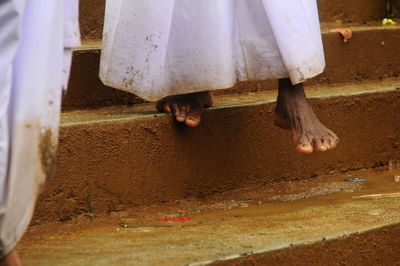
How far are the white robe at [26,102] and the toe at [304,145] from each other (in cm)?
124

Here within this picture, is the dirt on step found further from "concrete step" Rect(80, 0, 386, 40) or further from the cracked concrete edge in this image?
"concrete step" Rect(80, 0, 386, 40)

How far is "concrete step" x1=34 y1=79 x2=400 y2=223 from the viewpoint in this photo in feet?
9.51

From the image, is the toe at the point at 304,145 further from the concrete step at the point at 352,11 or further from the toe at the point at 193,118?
the concrete step at the point at 352,11

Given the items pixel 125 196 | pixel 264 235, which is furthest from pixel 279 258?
pixel 125 196

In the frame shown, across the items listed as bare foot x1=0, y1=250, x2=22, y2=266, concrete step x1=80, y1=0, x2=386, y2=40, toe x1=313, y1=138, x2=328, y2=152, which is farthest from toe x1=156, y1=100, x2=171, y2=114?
concrete step x1=80, y1=0, x2=386, y2=40

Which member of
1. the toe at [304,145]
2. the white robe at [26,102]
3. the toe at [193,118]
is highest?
the white robe at [26,102]

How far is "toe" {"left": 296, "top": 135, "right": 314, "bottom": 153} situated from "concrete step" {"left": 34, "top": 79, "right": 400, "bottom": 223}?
0.76 ft

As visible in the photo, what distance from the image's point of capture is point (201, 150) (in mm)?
3168

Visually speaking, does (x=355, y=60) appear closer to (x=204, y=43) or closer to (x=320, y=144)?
(x=320, y=144)

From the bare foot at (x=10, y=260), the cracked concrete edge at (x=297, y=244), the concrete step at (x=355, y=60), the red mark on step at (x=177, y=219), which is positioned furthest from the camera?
the concrete step at (x=355, y=60)

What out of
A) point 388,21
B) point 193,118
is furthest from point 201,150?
point 388,21

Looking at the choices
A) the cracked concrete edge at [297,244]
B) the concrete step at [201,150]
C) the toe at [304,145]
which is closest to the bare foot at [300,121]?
the toe at [304,145]

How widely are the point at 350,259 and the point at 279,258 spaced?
0.96 ft

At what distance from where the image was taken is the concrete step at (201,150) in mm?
2898
